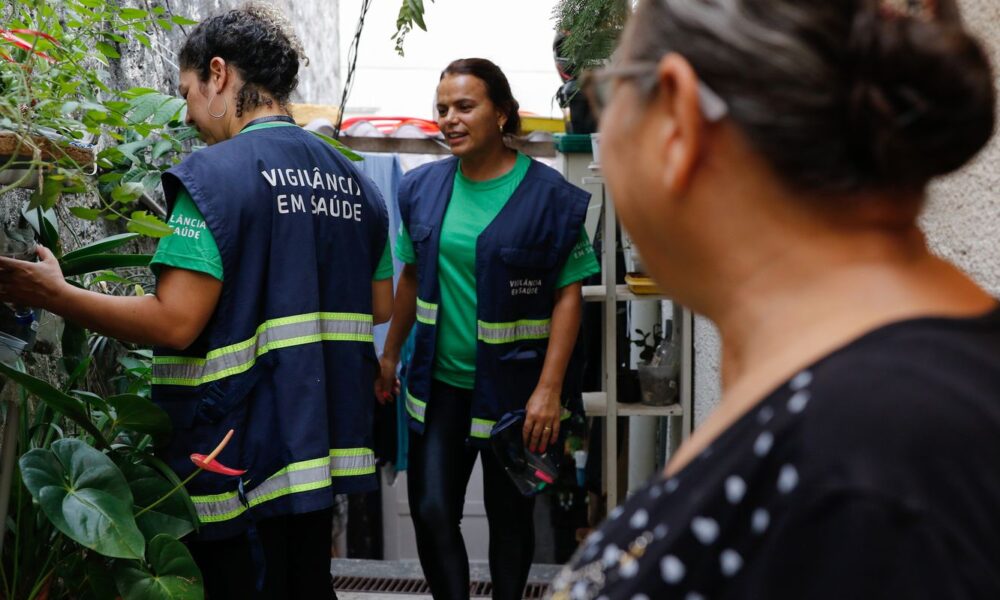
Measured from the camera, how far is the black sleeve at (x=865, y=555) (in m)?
0.50

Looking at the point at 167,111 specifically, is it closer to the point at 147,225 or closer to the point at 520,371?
the point at 147,225

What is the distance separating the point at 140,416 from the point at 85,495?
0.58 ft

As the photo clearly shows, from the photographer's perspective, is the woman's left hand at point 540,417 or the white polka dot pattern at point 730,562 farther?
the woman's left hand at point 540,417

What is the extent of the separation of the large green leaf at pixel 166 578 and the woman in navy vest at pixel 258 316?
3.2 inches

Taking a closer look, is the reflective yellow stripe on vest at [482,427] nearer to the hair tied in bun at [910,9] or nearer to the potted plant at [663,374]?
the potted plant at [663,374]

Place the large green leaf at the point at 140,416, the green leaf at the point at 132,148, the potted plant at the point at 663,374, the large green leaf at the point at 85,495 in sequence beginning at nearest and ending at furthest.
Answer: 1. the large green leaf at the point at 85,495
2. the large green leaf at the point at 140,416
3. the green leaf at the point at 132,148
4. the potted plant at the point at 663,374

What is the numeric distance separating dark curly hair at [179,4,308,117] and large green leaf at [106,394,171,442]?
649mm

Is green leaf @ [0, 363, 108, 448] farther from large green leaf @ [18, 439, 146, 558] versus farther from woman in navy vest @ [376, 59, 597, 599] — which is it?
woman in navy vest @ [376, 59, 597, 599]

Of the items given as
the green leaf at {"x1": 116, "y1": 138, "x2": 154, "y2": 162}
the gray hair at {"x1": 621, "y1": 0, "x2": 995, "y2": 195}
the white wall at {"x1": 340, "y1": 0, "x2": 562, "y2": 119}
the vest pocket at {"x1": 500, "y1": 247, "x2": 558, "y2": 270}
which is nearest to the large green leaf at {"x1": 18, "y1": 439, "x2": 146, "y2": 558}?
the green leaf at {"x1": 116, "y1": 138, "x2": 154, "y2": 162}

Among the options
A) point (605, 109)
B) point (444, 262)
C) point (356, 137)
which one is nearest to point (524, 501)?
point (444, 262)

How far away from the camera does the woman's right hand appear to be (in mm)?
3023

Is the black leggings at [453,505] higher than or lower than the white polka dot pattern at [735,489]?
lower

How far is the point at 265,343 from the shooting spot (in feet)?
6.58

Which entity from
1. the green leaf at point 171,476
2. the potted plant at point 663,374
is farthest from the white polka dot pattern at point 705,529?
the potted plant at point 663,374
